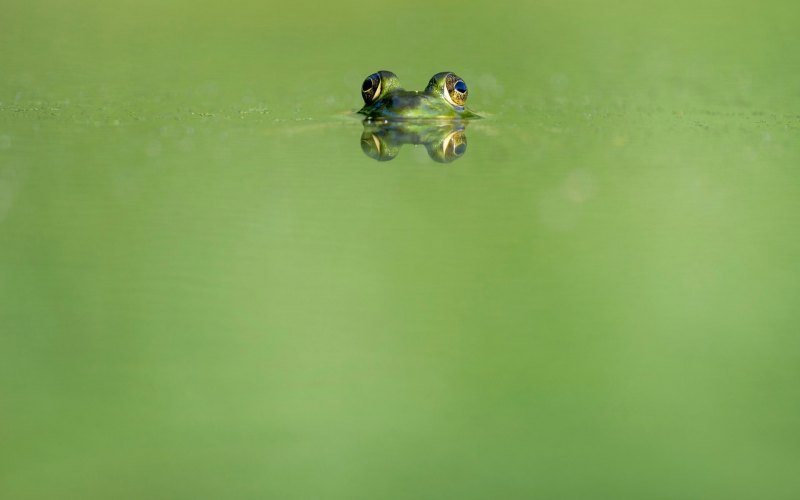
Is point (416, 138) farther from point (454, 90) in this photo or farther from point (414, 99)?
point (454, 90)

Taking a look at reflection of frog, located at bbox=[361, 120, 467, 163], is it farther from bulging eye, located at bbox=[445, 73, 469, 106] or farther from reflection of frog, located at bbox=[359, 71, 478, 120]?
bulging eye, located at bbox=[445, 73, 469, 106]

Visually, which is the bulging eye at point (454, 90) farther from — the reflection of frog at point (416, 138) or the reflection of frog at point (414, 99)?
the reflection of frog at point (416, 138)

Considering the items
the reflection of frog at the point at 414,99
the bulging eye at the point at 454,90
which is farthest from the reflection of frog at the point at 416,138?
the bulging eye at the point at 454,90

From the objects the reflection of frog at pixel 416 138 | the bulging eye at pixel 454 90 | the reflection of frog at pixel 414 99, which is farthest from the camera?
the bulging eye at pixel 454 90

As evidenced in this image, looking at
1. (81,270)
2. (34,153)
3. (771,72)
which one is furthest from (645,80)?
(81,270)

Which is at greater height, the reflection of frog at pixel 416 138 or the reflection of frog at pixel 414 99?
the reflection of frog at pixel 414 99

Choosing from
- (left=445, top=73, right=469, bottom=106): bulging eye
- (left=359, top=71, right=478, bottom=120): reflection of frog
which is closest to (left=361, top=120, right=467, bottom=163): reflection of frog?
(left=359, top=71, right=478, bottom=120): reflection of frog

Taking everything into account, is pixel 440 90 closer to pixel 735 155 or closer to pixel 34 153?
pixel 735 155
